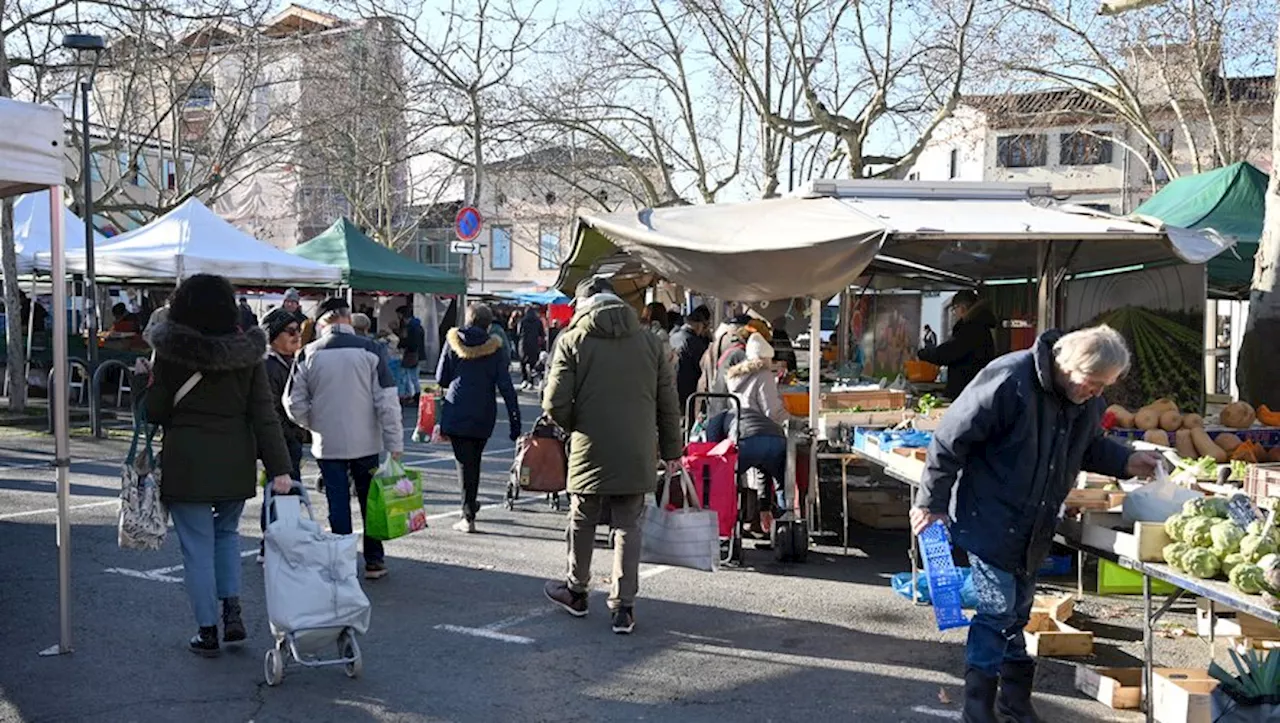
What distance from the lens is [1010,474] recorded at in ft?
15.0

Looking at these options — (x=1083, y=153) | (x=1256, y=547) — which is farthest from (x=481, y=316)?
(x=1083, y=153)

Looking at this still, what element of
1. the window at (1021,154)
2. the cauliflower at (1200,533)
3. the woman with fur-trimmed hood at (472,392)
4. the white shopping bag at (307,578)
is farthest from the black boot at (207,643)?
the window at (1021,154)

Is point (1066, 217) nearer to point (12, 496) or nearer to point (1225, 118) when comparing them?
point (12, 496)

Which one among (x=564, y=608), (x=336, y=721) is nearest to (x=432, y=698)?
(x=336, y=721)

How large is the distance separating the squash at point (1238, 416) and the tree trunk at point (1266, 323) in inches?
71.7

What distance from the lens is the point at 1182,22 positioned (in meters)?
22.9

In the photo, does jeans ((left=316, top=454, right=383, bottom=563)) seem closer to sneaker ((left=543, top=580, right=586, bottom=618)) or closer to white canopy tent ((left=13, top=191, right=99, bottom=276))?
sneaker ((left=543, top=580, right=586, bottom=618))

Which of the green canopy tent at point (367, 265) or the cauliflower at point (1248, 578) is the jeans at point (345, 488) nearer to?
the cauliflower at point (1248, 578)

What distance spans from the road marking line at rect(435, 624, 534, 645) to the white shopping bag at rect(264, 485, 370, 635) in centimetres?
99

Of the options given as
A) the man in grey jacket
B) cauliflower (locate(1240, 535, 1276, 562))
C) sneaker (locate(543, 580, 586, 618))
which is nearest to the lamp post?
the man in grey jacket

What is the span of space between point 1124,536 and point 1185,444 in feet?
11.1

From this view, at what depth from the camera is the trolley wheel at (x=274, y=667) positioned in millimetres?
5152

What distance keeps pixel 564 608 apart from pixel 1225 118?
25.2 metres

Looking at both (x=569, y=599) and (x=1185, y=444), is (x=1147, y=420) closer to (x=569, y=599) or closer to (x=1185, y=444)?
(x=1185, y=444)
